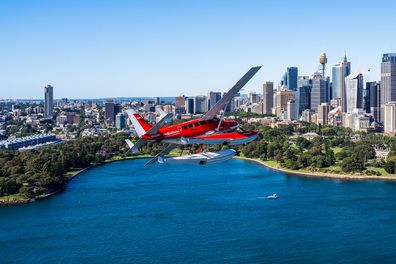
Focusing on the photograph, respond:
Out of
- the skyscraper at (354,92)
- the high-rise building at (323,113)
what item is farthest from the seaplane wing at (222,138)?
the skyscraper at (354,92)

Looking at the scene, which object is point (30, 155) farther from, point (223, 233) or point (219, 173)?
point (223, 233)

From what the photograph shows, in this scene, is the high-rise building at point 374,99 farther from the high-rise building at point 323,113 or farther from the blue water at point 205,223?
the blue water at point 205,223

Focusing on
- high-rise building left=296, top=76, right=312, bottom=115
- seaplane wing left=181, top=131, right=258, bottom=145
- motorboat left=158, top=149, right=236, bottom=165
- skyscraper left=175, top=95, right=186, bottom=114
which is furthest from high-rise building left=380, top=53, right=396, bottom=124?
motorboat left=158, top=149, right=236, bottom=165

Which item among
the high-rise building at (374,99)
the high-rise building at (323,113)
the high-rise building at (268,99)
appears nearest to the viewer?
the high-rise building at (323,113)

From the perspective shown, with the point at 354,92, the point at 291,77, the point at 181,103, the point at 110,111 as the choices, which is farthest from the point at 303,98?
the point at 110,111

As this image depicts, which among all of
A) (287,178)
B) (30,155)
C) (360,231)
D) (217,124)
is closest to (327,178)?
(287,178)

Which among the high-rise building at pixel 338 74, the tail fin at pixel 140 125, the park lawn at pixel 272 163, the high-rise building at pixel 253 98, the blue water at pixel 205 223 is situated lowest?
the blue water at pixel 205 223
